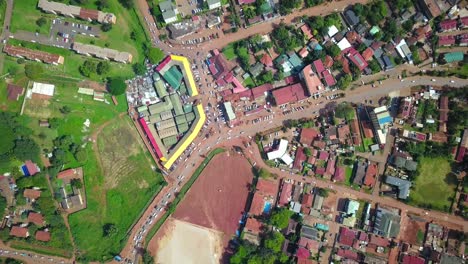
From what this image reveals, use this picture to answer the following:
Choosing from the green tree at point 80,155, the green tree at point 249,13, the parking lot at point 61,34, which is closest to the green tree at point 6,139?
the green tree at point 80,155

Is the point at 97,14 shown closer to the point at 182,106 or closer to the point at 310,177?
the point at 182,106

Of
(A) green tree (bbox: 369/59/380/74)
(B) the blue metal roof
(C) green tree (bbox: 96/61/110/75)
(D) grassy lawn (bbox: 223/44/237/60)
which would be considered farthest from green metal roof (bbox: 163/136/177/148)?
(A) green tree (bbox: 369/59/380/74)

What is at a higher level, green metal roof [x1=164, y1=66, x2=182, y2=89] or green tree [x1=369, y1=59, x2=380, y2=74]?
green tree [x1=369, y1=59, x2=380, y2=74]

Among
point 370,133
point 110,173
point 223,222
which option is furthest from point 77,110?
point 370,133

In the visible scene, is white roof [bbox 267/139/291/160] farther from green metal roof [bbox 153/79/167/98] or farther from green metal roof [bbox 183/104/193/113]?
green metal roof [bbox 153/79/167/98]

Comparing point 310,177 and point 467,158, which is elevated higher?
point 467,158

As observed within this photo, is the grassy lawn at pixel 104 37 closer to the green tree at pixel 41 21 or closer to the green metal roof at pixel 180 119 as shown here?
the green tree at pixel 41 21
